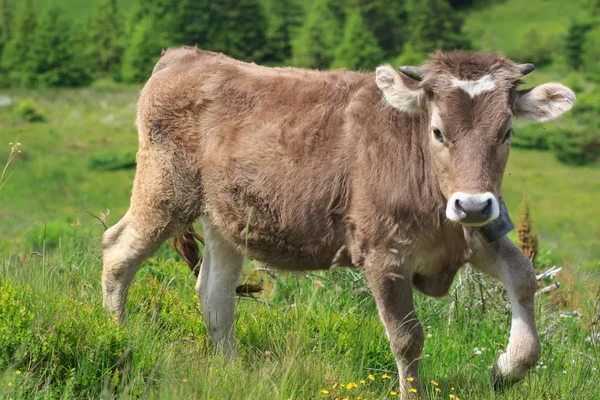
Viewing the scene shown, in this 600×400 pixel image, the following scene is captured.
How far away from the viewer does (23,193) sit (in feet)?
153

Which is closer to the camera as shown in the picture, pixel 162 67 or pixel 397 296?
pixel 397 296

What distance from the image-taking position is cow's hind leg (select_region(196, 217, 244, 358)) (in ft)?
22.5

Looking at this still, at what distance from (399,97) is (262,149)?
3.59 feet

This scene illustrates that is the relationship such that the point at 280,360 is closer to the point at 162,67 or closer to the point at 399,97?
the point at 399,97

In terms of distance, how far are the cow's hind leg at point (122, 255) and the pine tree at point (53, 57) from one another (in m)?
66.5

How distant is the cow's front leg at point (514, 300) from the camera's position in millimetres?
5344

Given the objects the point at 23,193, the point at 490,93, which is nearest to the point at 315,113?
the point at 490,93

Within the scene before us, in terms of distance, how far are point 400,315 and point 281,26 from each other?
76968 millimetres

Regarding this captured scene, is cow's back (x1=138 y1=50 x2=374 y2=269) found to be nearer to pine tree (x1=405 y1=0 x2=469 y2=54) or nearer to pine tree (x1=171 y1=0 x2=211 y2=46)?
pine tree (x1=405 y1=0 x2=469 y2=54)

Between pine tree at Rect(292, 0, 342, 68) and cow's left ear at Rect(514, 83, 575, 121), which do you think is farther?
pine tree at Rect(292, 0, 342, 68)

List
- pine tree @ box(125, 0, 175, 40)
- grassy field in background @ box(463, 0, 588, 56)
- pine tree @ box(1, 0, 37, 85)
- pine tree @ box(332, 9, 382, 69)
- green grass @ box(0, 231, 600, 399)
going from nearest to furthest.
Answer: green grass @ box(0, 231, 600, 399), pine tree @ box(332, 9, 382, 69), pine tree @ box(1, 0, 37, 85), grassy field in background @ box(463, 0, 588, 56), pine tree @ box(125, 0, 175, 40)

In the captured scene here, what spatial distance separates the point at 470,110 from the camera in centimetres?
526

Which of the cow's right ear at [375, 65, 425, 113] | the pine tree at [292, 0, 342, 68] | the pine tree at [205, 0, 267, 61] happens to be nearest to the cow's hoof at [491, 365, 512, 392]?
the cow's right ear at [375, 65, 425, 113]

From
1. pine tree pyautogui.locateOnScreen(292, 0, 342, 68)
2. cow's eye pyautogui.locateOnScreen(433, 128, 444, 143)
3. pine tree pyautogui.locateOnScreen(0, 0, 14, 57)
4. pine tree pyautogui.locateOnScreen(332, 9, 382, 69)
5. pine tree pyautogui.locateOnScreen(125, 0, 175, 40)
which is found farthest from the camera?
pine tree pyautogui.locateOnScreen(0, 0, 14, 57)
